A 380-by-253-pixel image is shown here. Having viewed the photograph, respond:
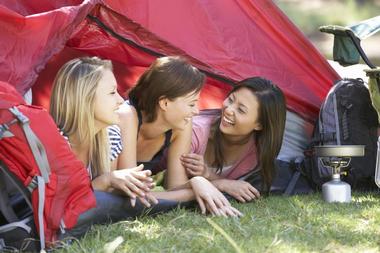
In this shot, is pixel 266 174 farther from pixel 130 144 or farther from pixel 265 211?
pixel 130 144

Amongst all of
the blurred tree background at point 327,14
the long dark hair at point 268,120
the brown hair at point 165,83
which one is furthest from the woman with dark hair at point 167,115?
the blurred tree background at point 327,14

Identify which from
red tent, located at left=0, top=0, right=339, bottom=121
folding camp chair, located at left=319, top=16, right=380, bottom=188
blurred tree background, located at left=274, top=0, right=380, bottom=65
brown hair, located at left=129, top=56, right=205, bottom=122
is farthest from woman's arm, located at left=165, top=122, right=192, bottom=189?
blurred tree background, located at left=274, top=0, right=380, bottom=65

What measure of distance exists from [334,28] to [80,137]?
1.01 meters

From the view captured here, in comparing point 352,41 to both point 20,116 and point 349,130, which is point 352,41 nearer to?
point 349,130

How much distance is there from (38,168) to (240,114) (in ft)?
3.03

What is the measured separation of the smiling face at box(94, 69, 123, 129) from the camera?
2154mm

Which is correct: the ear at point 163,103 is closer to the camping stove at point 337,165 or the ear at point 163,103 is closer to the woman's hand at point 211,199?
the woman's hand at point 211,199

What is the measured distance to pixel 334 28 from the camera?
8.68 ft

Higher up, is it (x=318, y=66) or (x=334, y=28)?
(x=334, y=28)

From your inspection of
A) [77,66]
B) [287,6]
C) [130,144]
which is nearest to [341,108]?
[130,144]

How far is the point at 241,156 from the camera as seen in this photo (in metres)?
2.66

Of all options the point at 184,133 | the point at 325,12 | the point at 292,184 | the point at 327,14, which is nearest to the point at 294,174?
the point at 292,184

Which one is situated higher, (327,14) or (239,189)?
(239,189)

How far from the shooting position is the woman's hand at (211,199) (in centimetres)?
220
